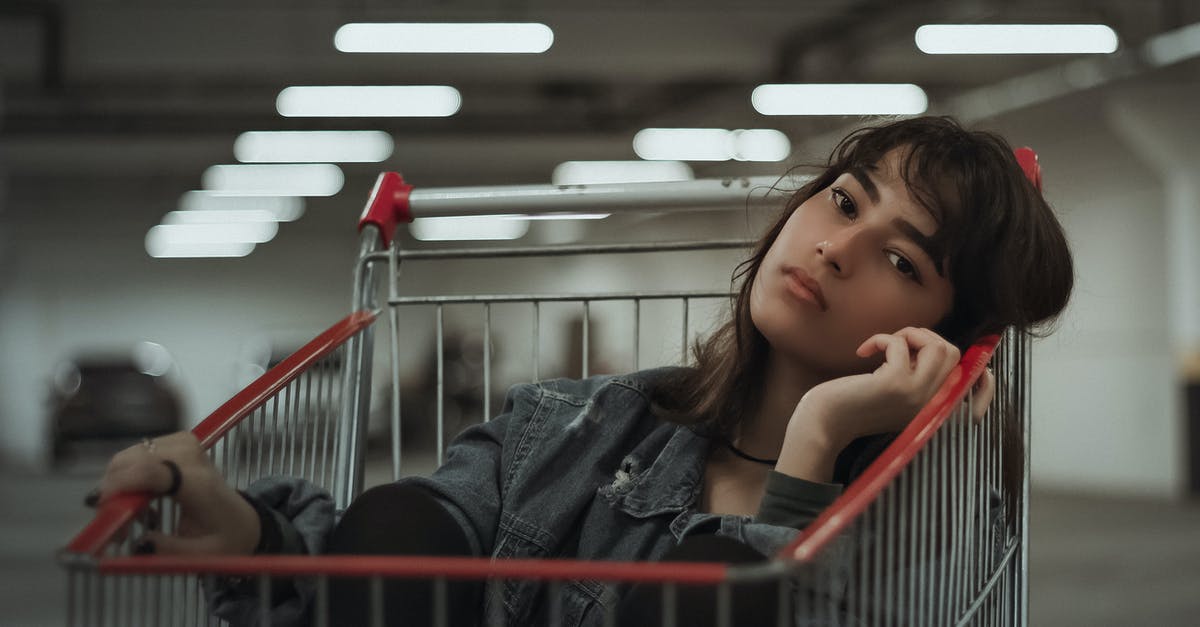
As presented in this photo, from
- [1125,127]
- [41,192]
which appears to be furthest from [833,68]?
[41,192]

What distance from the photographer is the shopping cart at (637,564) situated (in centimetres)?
85

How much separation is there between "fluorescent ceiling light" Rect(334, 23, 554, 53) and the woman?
592cm

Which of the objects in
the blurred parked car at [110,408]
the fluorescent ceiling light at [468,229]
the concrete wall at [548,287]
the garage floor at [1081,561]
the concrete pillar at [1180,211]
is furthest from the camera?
the fluorescent ceiling light at [468,229]

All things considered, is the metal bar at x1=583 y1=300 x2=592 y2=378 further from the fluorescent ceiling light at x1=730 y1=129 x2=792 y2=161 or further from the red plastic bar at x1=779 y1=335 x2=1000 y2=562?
the fluorescent ceiling light at x1=730 y1=129 x2=792 y2=161

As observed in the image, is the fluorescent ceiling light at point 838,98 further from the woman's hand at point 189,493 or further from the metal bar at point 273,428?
the woman's hand at point 189,493

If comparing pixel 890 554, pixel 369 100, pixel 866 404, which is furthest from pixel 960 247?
pixel 369 100

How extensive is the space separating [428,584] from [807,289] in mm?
548

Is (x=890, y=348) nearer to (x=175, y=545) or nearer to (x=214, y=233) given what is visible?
(x=175, y=545)

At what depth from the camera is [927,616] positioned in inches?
43.3

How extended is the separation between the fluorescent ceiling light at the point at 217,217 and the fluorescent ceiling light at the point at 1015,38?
401 inches

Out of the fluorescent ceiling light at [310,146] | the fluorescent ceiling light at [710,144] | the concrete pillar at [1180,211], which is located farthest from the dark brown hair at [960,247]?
the concrete pillar at [1180,211]

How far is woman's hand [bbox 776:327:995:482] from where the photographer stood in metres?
1.21

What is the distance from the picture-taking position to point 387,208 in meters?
1.90

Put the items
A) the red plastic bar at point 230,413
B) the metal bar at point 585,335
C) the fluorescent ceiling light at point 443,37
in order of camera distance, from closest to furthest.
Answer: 1. the red plastic bar at point 230,413
2. the metal bar at point 585,335
3. the fluorescent ceiling light at point 443,37
